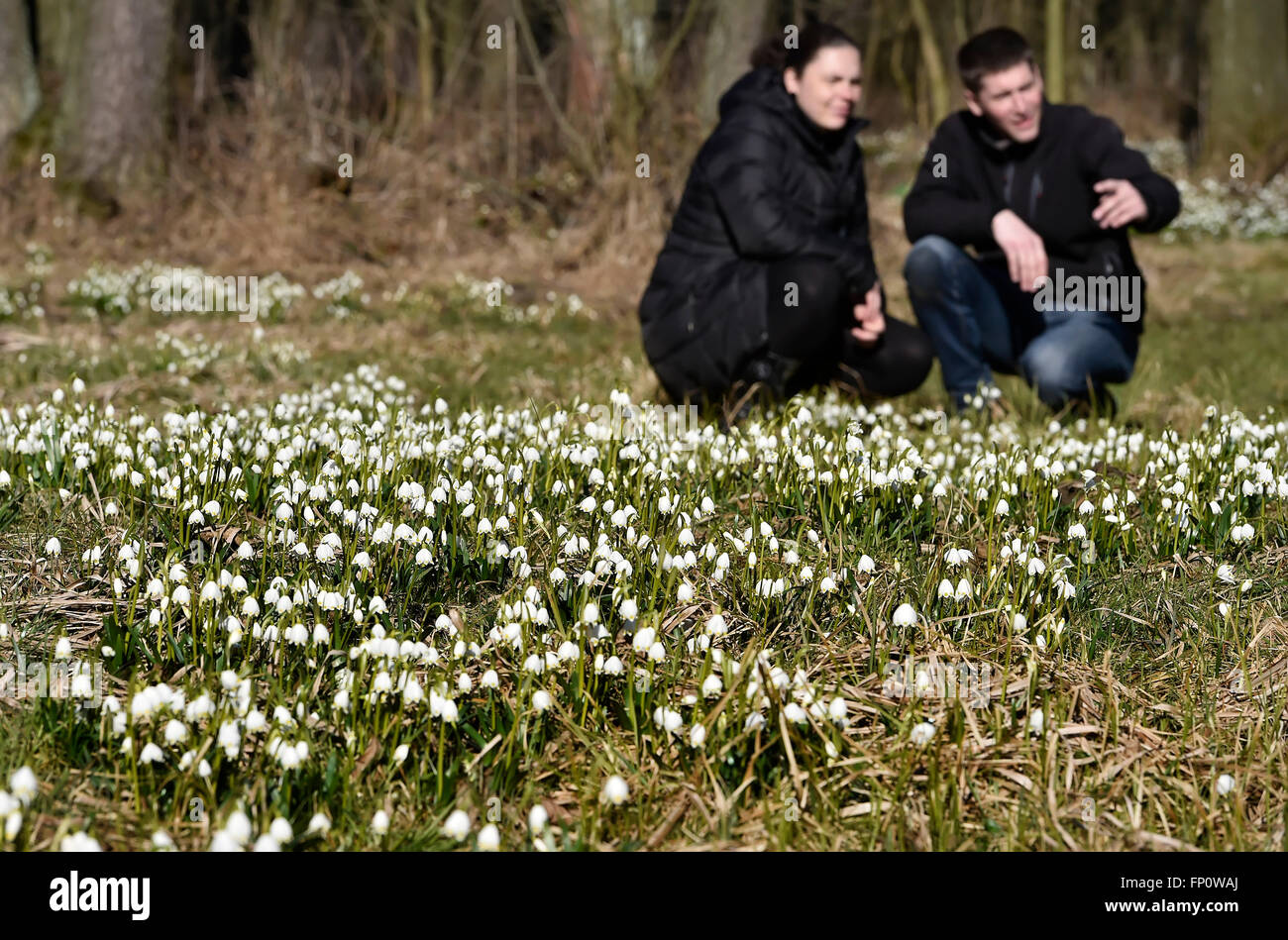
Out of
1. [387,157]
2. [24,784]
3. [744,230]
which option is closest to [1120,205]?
[744,230]

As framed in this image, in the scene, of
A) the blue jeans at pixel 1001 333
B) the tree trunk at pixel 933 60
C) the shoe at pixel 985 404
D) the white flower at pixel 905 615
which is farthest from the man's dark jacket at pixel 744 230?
the tree trunk at pixel 933 60

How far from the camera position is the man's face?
6414mm

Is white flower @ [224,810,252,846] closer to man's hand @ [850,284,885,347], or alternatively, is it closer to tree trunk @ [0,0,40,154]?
man's hand @ [850,284,885,347]

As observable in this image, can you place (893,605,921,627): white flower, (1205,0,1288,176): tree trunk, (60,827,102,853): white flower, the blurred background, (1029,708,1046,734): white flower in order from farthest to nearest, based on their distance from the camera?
1. (1205,0,1288,176): tree trunk
2. the blurred background
3. (893,605,921,627): white flower
4. (1029,708,1046,734): white flower
5. (60,827,102,853): white flower

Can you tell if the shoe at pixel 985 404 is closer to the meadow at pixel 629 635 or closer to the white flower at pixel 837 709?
the meadow at pixel 629 635

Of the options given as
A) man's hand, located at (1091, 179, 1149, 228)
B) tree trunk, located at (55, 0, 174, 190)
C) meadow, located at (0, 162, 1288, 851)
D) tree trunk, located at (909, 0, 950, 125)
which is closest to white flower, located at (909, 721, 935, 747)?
meadow, located at (0, 162, 1288, 851)

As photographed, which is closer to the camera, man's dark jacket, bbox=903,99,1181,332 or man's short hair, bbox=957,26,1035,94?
man's short hair, bbox=957,26,1035,94

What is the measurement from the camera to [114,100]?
43.3 feet

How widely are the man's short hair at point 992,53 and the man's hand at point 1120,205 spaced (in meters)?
0.72

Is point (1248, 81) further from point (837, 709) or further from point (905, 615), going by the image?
point (837, 709)

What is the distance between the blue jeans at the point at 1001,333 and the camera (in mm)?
6332

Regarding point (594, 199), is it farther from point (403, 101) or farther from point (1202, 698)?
point (1202, 698)

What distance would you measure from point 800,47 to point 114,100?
9387mm

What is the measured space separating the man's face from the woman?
0.73 metres
